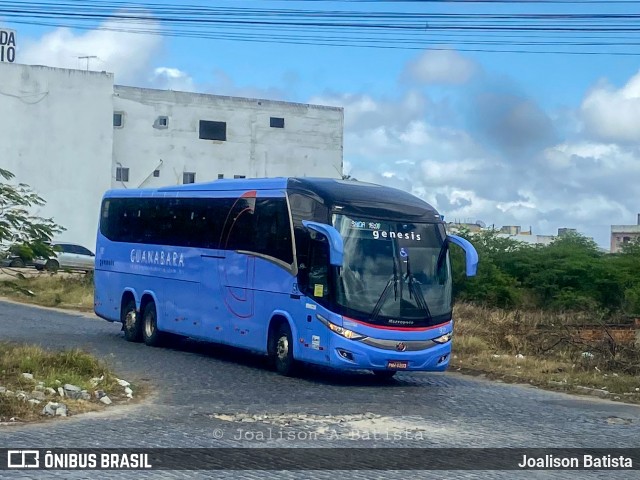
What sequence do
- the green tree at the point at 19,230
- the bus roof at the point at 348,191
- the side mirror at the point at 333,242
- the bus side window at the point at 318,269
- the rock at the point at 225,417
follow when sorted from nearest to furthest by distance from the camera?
the rock at the point at 225,417
the green tree at the point at 19,230
the side mirror at the point at 333,242
the bus side window at the point at 318,269
the bus roof at the point at 348,191

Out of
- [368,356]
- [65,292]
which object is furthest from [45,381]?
[65,292]

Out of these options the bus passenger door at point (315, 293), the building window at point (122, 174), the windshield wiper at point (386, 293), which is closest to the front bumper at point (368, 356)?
the bus passenger door at point (315, 293)

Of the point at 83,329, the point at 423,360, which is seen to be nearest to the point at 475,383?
the point at 423,360

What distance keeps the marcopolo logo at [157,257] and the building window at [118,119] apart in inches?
1519

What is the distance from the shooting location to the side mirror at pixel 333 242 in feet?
56.6

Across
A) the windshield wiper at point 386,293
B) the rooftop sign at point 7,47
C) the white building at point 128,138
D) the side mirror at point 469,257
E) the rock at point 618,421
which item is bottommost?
the rock at point 618,421

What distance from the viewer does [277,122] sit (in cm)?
6669

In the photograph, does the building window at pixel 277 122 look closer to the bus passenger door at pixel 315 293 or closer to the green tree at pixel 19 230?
the bus passenger door at pixel 315 293

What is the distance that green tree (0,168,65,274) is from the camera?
1586 centimetres

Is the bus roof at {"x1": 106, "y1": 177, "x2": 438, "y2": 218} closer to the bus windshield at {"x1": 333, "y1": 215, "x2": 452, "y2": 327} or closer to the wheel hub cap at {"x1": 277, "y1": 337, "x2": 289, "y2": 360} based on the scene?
the bus windshield at {"x1": 333, "y1": 215, "x2": 452, "y2": 327}

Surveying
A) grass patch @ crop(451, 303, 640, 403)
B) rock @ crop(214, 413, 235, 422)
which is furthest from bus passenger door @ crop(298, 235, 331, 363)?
grass patch @ crop(451, 303, 640, 403)

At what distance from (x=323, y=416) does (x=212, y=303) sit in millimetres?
7517

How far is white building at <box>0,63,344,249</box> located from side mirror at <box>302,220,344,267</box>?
41.1m

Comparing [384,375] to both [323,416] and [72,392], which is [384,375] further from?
[72,392]
